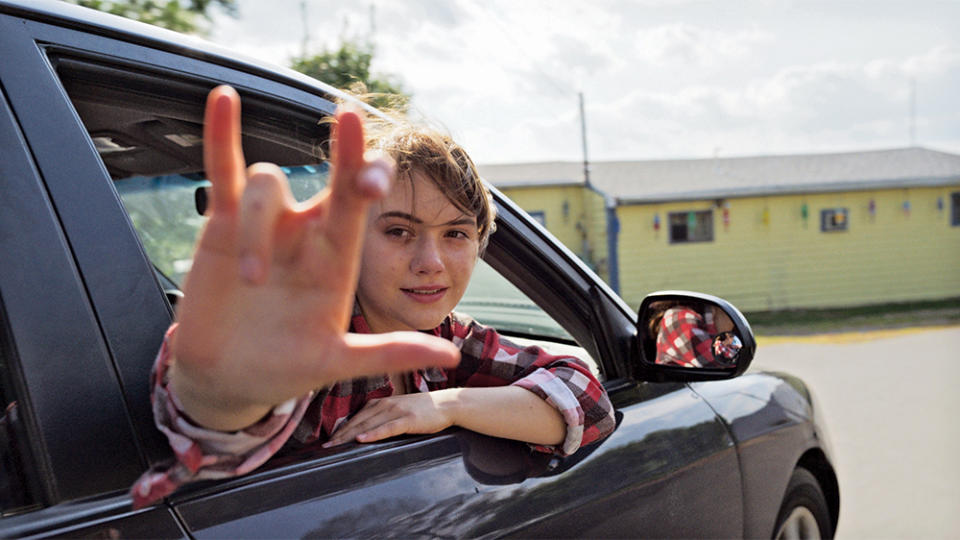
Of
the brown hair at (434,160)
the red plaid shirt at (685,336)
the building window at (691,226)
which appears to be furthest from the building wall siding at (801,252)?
the brown hair at (434,160)

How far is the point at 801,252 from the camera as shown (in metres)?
19.8

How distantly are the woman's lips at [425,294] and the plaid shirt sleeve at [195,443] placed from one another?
19.7 inches

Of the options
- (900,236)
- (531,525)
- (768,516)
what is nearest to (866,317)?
(900,236)

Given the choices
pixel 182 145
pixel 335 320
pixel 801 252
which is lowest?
pixel 801 252

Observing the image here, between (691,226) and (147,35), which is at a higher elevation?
(147,35)

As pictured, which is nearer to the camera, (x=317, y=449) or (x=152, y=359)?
(x=152, y=359)

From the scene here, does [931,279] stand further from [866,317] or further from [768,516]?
[768,516]

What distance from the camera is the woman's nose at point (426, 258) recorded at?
161 centimetres

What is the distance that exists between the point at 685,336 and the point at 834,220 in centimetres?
1947

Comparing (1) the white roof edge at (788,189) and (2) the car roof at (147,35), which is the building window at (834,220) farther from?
(2) the car roof at (147,35)

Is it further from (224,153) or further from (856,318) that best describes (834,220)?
(224,153)

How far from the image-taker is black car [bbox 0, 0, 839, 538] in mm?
1112

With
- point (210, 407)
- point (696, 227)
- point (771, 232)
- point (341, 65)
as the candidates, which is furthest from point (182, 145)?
point (771, 232)

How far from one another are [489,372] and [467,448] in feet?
1.11
